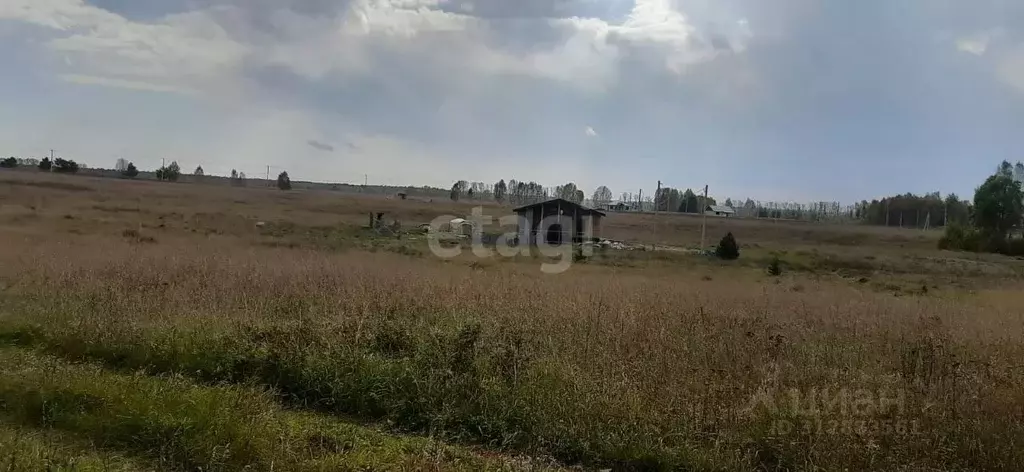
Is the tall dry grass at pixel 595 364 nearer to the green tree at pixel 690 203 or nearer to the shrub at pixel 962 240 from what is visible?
the shrub at pixel 962 240

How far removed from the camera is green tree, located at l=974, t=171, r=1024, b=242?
1922 inches

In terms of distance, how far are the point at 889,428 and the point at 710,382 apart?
1267 millimetres

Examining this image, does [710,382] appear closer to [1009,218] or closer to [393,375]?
[393,375]

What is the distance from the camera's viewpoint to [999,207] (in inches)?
1924

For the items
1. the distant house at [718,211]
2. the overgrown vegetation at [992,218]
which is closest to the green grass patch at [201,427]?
the overgrown vegetation at [992,218]

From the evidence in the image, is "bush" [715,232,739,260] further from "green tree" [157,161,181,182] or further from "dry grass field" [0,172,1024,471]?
"green tree" [157,161,181,182]

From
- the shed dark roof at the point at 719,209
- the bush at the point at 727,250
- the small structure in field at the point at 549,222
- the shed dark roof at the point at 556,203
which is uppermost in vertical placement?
the shed dark roof at the point at 719,209

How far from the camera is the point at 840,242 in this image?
5716cm

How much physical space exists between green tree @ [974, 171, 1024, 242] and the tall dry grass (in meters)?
49.9

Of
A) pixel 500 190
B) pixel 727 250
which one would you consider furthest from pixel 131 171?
pixel 727 250

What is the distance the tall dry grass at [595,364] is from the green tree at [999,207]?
49.9 m

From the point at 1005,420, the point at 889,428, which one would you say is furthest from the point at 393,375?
the point at 1005,420

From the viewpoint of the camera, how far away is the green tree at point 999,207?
4881 centimetres

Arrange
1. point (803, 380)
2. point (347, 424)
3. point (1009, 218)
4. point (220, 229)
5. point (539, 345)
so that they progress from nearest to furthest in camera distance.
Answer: point (347, 424), point (803, 380), point (539, 345), point (220, 229), point (1009, 218)
